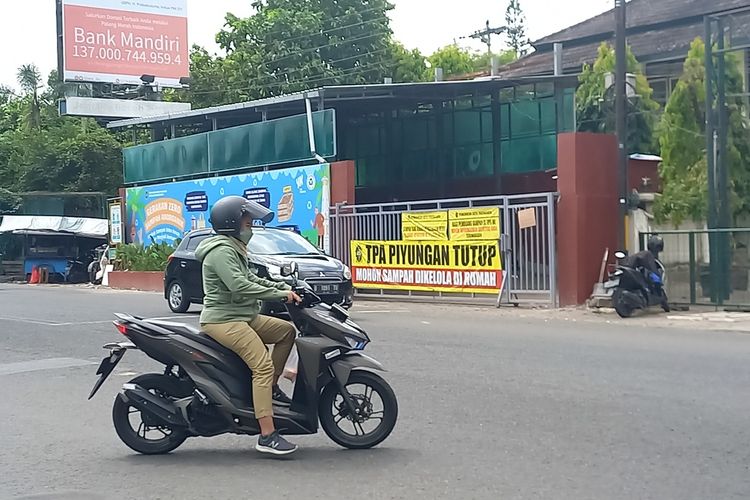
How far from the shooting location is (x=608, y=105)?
2856cm

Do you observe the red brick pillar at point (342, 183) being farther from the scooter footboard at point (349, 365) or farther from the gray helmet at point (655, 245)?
the scooter footboard at point (349, 365)

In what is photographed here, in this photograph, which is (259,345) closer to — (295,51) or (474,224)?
(474,224)

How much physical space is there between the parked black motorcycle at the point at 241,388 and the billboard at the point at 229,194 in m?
14.4

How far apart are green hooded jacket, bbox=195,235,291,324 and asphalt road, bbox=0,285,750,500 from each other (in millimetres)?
1069

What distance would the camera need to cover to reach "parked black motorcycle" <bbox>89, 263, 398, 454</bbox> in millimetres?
6793

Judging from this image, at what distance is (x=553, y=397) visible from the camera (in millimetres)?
9164

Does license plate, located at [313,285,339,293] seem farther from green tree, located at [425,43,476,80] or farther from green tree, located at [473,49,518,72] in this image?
green tree, located at [473,49,518,72]

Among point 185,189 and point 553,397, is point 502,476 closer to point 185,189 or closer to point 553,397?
point 553,397

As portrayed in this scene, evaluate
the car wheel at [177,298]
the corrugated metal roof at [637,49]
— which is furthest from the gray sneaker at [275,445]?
the corrugated metal roof at [637,49]

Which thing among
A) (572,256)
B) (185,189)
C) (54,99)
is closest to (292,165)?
(185,189)

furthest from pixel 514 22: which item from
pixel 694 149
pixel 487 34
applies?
pixel 694 149

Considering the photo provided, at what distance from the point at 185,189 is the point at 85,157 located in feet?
52.8

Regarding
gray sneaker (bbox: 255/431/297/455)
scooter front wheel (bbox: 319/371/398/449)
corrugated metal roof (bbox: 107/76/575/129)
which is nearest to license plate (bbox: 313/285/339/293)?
scooter front wheel (bbox: 319/371/398/449)

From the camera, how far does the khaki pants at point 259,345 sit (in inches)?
263
